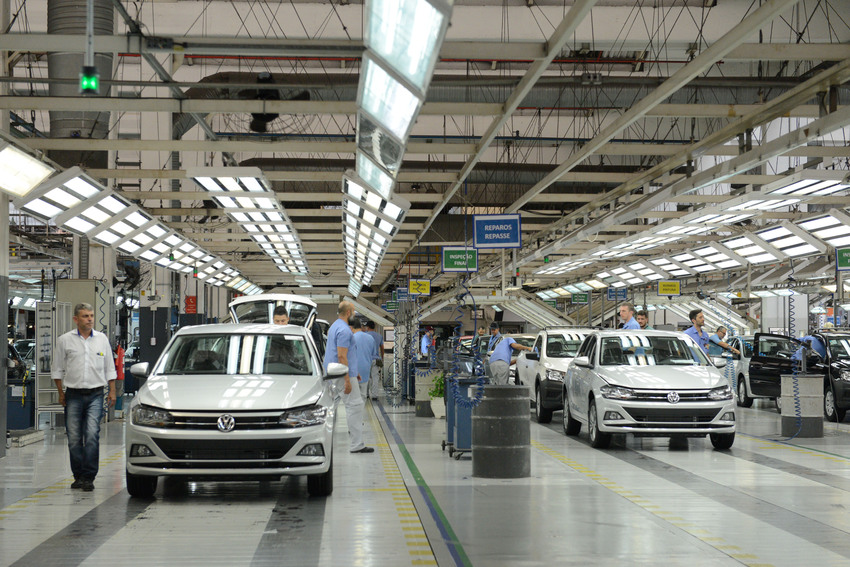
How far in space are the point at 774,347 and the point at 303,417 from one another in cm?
1597

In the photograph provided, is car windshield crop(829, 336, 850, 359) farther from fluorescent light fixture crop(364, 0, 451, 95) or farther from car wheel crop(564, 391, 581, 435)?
fluorescent light fixture crop(364, 0, 451, 95)

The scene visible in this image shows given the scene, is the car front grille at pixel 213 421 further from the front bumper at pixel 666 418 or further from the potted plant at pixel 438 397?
the potted plant at pixel 438 397

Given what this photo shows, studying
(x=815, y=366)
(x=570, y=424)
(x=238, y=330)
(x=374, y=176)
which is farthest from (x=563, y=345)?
(x=238, y=330)

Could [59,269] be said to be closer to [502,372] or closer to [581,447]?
[502,372]

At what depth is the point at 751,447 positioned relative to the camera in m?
14.3

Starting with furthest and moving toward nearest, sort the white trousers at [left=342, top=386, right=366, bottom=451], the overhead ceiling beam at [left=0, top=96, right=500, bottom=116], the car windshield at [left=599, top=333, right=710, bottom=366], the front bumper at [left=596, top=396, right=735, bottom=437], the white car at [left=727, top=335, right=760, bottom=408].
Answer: the white car at [left=727, top=335, right=760, bottom=408], the car windshield at [left=599, top=333, right=710, bottom=366], the front bumper at [left=596, top=396, right=735, bottom=437], the white trousers at [left=342, top=386, right=366, bottom=451], the overhead ceiling beam at [left=0, top=96, right=500, bottom=116]

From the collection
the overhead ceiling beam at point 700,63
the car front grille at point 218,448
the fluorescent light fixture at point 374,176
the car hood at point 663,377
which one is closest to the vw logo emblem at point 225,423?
the car front grille at point 218,448

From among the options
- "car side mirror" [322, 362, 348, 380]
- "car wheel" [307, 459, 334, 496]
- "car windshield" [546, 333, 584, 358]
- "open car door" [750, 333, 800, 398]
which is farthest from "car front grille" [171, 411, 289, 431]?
"open car door" [750, 333, 800, 398]

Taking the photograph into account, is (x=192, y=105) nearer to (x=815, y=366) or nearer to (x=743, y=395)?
(x=815, y=366)

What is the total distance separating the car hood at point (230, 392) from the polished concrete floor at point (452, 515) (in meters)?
0.93

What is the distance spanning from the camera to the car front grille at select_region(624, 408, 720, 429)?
13.4 metres

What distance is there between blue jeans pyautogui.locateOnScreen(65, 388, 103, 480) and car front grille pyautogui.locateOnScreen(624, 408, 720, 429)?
7.13m

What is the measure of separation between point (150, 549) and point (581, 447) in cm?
845

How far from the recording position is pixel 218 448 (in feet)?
28.5
